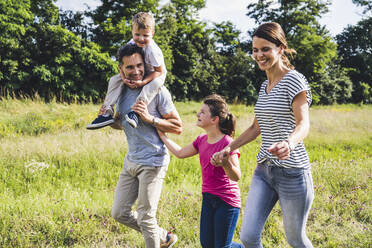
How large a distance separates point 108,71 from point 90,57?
5.10ft

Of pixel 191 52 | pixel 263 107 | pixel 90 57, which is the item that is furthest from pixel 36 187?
pixel 191 52

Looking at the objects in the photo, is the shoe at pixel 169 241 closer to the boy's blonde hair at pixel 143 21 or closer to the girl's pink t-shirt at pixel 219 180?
the girl's pink t-shirt at pixel 219 180

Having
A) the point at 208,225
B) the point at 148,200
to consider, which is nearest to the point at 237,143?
the point at 208,225

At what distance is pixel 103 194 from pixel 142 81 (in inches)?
101

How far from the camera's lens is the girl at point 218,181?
2586mm

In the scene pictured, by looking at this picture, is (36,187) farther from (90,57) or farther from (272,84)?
(90,57)

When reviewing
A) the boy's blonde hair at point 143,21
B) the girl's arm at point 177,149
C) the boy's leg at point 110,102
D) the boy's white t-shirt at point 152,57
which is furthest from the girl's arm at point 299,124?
the boy's blonde hair at point 143,21

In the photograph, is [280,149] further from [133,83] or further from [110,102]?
[110,102]

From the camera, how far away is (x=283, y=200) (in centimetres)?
236

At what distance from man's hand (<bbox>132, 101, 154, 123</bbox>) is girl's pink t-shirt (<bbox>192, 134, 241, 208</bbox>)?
59cm

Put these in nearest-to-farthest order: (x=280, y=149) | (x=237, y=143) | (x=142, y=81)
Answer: (x=280, y=149)
(x=237, y=143)
(x=142, y=81)

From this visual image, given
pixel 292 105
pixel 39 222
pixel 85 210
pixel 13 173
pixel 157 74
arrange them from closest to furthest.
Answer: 1. pixel 292 105
2. pixel 157 74
3. pixel 39 222
4. pixel 85 210
5. pixel 13 173

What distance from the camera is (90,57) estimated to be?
65.0ft

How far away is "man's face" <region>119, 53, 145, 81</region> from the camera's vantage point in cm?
293
